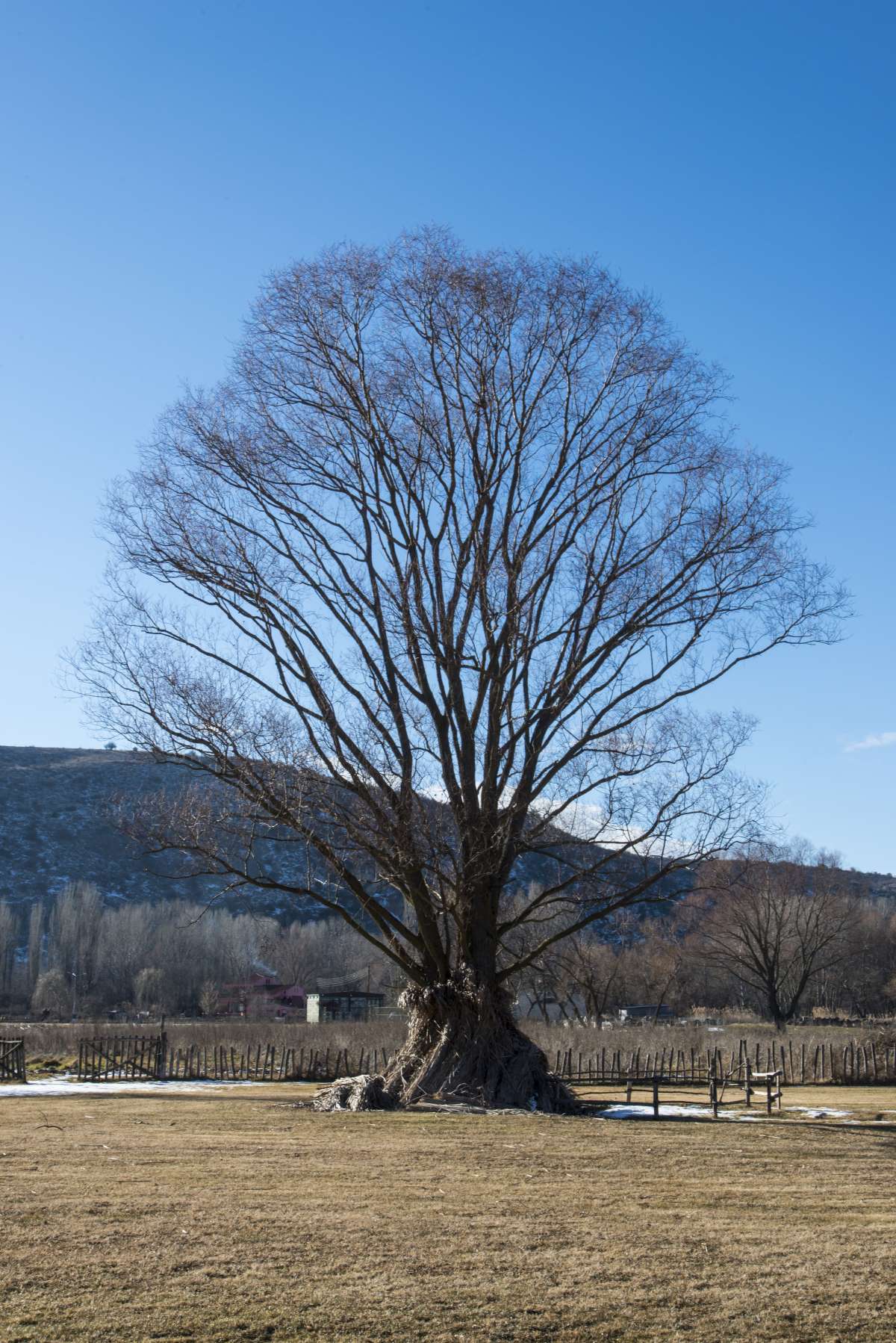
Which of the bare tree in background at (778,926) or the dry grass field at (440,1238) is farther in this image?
the bare tree in background at (778,926)

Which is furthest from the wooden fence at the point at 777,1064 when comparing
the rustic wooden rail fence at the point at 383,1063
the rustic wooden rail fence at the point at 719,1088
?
the rustic wooden rail fence at the point at 719,1088

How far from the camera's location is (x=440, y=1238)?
26.1 feet

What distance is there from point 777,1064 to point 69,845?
114m

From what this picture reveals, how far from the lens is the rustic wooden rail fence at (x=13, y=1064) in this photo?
98.0 feet

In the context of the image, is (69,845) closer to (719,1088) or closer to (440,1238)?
(719,1088)

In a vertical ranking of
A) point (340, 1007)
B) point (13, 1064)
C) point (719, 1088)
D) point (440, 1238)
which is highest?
point (440, 1238)

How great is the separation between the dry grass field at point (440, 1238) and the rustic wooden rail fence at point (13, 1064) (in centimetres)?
1654

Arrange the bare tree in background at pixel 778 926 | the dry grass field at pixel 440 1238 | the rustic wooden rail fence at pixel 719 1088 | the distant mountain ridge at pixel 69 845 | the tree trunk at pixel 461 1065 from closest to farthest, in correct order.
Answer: the dry grass field at pixel 440 1238 → the tree trunk at pixel 461 1065 → the rustic wooden rail fence at pixel 719 1088 → the bare tree in background at pixel 778 926 → the distant mountain ridge at pixel 69 845

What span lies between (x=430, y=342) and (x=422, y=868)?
342 inches

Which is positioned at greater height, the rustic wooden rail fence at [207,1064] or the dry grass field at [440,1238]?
the dry grass field at [440,1238]

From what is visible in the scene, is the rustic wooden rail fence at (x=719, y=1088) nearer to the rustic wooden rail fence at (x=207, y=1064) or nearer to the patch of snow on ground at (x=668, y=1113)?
the patch of snow on ground at (x=668, y=1113)

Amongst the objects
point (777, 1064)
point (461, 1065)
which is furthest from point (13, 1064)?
point (777, 1064)

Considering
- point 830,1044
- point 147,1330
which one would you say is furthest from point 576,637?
point 830,1044

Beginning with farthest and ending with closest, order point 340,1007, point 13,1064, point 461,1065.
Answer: point 340,1007 < point 13,1064 < point 461,1065
